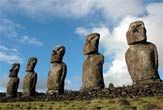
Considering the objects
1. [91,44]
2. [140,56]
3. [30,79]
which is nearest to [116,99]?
[140,56]

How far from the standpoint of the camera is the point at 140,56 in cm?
3184

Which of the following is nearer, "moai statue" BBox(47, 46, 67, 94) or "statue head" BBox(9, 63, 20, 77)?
"moai statue" BBox(47, 46, 67, 94)

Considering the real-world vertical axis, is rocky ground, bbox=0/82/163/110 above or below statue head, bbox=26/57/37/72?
below

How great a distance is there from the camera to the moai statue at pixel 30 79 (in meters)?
42.3

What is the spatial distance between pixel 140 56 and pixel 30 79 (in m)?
14.4

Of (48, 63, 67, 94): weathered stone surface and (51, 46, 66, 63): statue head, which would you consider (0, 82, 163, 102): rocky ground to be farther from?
(51, 46, 66, 63): statue head

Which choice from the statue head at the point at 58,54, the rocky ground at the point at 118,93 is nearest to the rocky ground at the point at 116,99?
the rocky ground at the point at 118,93

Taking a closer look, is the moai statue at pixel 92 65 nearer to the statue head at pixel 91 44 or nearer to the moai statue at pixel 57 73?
the statue head at pixel 91 44

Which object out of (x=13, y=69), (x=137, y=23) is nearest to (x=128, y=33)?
(x=137, y=23)

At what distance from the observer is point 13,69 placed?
45.6m

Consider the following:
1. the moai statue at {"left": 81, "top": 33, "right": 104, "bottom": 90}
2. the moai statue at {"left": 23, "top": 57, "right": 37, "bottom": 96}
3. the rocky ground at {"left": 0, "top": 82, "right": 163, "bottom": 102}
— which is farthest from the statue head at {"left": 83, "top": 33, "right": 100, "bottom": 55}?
the moai statue at {"left": 23, "top": 57, "right": 37, "bottom": 96}

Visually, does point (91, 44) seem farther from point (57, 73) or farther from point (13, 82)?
point (13, 82)

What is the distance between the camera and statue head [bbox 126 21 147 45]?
3195 cm

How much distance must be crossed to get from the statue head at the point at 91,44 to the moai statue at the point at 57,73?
388 cm
